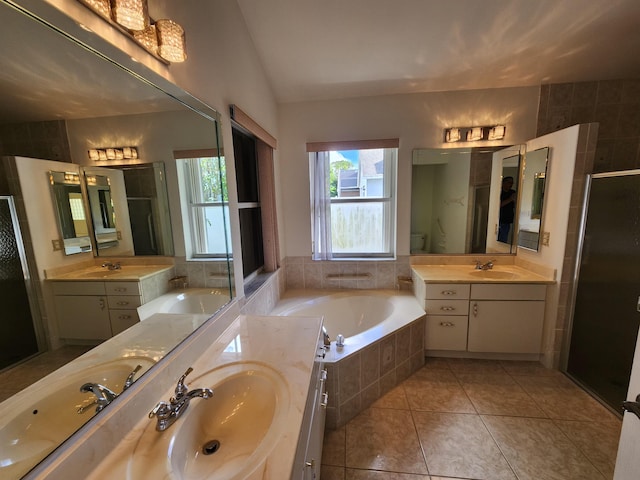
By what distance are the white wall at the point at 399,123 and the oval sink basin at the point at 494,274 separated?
2.23 ft

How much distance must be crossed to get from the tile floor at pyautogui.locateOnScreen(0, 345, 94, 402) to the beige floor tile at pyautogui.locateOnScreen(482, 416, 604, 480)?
2080mm

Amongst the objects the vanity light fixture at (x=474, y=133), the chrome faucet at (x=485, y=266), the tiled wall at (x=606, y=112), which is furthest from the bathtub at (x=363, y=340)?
the tiled wall at (x=606, y=112)

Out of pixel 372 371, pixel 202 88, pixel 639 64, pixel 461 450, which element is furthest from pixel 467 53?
pixel 461 450

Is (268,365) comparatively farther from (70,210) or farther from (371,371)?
(371,371)

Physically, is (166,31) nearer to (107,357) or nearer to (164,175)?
(164,175)

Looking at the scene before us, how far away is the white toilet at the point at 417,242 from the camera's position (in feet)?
8.78

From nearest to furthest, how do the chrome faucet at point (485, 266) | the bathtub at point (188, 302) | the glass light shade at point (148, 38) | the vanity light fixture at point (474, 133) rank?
the glass light shade at point (148, 38) → the bathtub at point (188, 302) → the vanity light fixture at point (474, 133) → the chrome faucet at point (485, 266)

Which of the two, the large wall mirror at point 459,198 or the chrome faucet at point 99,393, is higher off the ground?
the large wall mirror at point 459,198

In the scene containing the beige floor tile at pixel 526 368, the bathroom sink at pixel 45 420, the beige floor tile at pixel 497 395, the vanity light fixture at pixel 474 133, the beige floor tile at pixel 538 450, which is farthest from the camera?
the vanity light fixture at pixel 474 133

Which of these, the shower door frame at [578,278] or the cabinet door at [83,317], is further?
the shower door frame at [578,278]

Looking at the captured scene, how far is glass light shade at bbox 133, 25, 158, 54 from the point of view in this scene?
857 millimetres

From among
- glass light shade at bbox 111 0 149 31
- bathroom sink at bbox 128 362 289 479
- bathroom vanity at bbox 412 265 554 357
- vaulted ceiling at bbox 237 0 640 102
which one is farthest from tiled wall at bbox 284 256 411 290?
glass light shade at bbox 111 0 149 31

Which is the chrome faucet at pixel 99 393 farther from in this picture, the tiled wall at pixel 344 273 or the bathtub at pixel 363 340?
the tiled wall at pixel 344 273

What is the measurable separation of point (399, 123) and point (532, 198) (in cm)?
141
